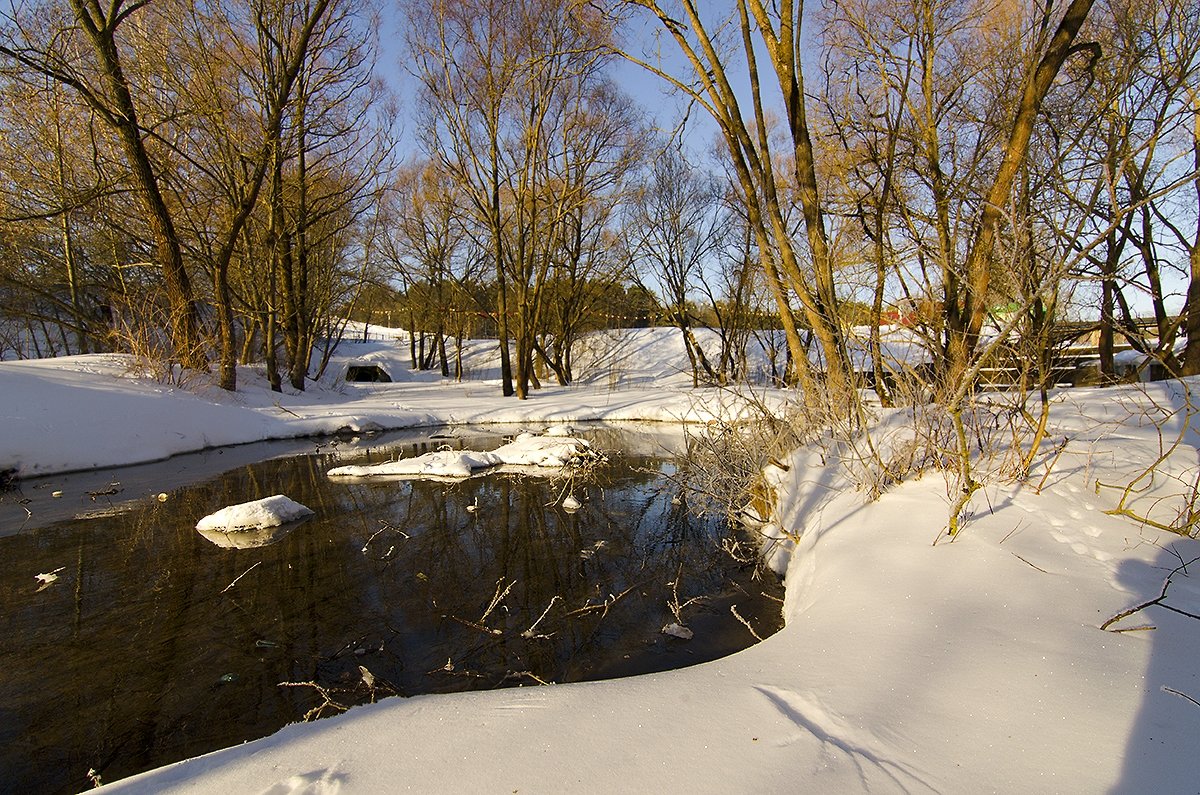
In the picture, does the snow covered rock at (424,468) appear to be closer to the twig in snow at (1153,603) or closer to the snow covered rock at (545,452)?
the snow covered rock at (545,452)

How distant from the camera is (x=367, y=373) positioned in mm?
29250

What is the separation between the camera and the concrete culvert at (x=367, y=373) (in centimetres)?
2872

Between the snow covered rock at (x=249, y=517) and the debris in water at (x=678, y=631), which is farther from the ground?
the snow covered rock at (x=249, y=517)

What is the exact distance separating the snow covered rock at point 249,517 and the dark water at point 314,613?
0.21 meters

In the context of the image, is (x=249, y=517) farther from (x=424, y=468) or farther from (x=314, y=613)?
(x=424, y=468)

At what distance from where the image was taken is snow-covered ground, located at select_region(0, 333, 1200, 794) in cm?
168

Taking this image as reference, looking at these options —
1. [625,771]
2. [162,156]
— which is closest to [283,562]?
[625,771]

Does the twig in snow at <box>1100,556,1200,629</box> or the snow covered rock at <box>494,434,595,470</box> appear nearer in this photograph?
the twig in snow at <box>1100,556,1200,629</box>

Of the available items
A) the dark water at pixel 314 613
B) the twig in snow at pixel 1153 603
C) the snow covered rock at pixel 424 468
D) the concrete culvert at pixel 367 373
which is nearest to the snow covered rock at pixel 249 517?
the dark water at pixel 314 613

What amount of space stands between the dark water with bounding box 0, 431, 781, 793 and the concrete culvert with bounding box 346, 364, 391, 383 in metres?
22.6

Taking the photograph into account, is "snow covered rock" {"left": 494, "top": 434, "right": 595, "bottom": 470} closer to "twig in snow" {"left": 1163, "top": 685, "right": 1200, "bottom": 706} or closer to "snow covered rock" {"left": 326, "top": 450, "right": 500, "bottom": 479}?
"snow covered rock" {"left": 326, "top": 450, "right": 500, "bottom": 479}

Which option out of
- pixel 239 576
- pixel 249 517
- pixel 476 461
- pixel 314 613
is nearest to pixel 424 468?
pixel 476 461

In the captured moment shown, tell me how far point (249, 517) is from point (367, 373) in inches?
986

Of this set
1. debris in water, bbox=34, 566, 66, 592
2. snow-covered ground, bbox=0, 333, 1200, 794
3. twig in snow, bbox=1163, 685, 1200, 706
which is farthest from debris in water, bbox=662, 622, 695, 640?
debris in water, bbox=34, 566, 66, 592
